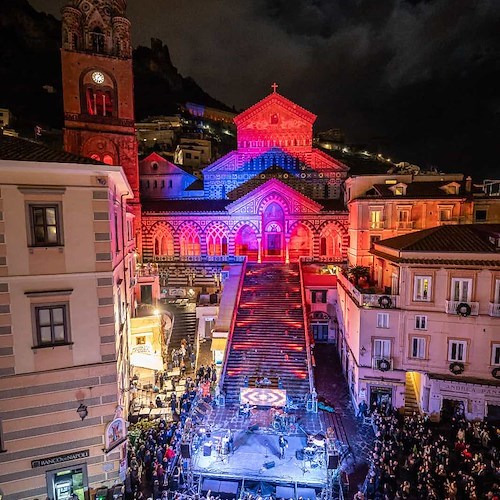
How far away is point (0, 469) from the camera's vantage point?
13883 millimetres

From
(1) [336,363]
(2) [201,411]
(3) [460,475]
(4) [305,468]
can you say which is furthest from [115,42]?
(3) [460,475]

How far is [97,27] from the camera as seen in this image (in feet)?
111

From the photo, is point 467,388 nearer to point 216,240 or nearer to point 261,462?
point 261,462

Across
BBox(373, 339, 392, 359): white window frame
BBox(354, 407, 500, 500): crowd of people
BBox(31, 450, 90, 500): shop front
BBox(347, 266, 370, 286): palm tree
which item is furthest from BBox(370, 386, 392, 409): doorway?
BBox(31, 450, 90, 500): shop front

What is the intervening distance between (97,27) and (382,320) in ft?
117

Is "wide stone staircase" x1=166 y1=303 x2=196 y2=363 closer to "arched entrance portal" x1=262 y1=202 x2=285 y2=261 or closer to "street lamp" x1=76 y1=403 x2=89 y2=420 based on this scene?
"arched entrance portal" x1=262 y1=202 x2=285 y2=261

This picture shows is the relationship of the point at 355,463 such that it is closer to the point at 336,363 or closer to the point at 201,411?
the point at 201,411

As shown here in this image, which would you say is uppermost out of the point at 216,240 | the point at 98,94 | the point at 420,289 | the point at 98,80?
the point at 98,80

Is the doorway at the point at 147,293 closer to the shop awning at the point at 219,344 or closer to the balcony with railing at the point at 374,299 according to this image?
the shop awning at the point at 219,344

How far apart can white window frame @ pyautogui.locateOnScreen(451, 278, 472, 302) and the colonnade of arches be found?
56.3 feet

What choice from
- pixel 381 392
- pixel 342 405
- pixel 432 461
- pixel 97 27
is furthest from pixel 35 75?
pixel 432 461

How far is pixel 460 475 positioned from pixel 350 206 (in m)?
26.2

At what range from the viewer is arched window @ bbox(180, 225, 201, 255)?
132 feet

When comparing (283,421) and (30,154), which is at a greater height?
(30,154)
